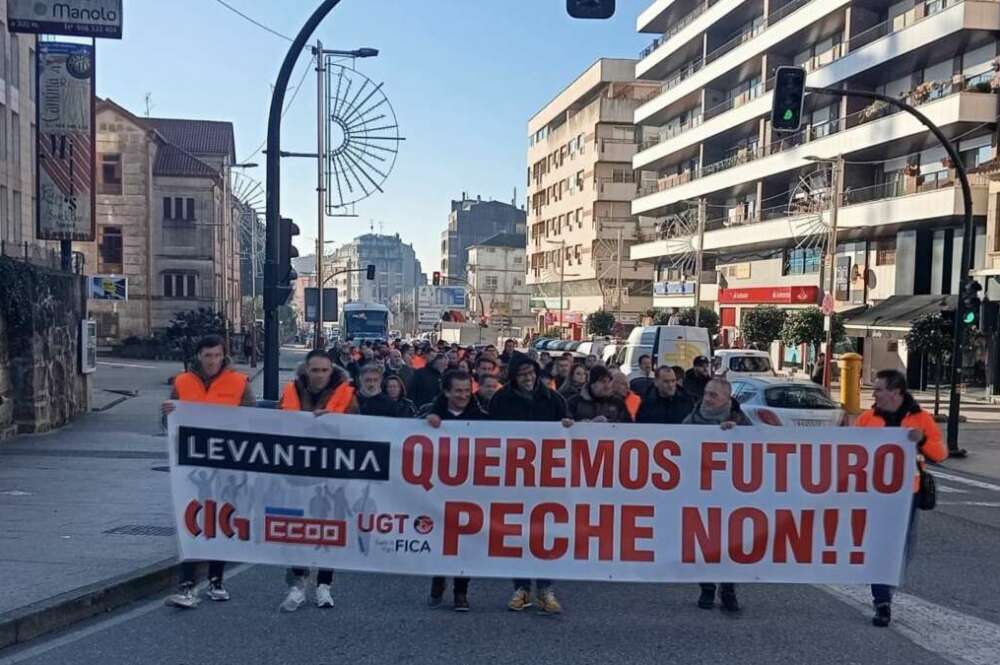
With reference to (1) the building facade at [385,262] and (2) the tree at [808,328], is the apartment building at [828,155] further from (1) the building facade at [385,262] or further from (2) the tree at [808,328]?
(1) the building facade at [385,262]

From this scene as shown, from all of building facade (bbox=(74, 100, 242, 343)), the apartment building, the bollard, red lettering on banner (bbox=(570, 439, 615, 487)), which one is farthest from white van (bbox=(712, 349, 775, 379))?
building facade (bbox=(74, 100, 242, 343))

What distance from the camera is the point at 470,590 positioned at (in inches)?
253

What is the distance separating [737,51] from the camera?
1667 inches

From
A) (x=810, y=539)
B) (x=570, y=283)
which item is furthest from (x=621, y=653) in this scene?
(x=570, y=283)

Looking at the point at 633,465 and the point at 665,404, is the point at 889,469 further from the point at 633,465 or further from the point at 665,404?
the point at 665,404

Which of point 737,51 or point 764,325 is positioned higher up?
point 737,51

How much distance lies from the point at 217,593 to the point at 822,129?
3553cm

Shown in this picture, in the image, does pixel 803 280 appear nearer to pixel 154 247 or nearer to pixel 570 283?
pixel 570 283

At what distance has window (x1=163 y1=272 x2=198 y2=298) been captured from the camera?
53281 millimetres

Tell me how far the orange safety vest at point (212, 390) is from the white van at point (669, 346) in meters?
15.6

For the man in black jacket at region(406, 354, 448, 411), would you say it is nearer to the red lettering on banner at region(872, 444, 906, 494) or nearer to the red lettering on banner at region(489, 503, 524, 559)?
the red lettering on banner at region(489, 503, 524, 559)

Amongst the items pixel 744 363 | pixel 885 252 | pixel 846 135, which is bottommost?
pixel 744 363

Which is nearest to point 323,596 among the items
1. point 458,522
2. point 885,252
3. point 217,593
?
point 217,593

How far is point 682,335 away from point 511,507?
1630 cm
